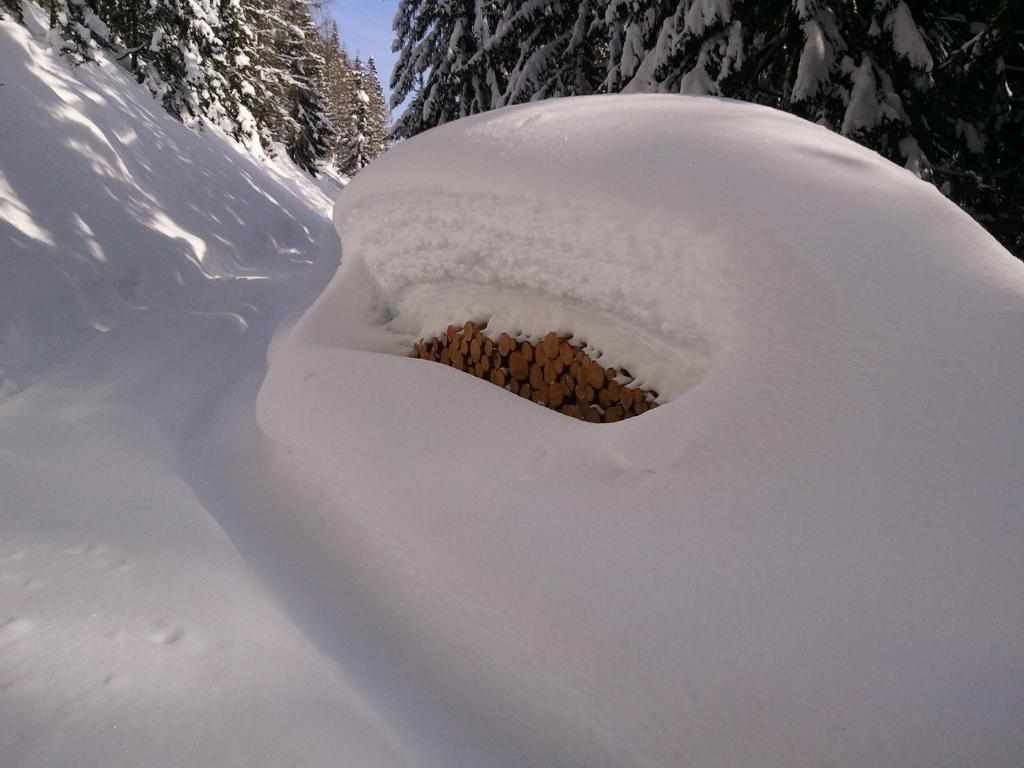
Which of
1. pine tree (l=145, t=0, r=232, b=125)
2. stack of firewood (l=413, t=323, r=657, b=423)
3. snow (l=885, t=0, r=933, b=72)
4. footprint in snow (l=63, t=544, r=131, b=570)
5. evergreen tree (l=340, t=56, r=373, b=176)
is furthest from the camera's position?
evergreen tree (l=340, t=56, r=373, b=176)

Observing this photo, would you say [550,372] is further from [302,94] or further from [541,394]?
[302,94]

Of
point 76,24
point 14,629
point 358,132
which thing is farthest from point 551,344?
point 358,132

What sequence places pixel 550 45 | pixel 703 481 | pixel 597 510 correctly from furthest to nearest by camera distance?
pixel 550 45, pixel 597 510, pixel 703 481

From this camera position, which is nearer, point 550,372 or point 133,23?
point 550,372

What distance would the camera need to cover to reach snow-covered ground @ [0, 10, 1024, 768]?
1079 millimetres

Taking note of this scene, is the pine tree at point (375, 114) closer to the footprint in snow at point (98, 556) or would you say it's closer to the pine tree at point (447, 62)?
the pine tree at point (447, 62)

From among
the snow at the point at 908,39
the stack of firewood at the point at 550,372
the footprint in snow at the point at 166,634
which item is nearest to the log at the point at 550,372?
the stack of firewood at the point at 550,372

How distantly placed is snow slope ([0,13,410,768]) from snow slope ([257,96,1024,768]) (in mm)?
283

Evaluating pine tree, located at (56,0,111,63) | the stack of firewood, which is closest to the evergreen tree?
pine tree, located at (56,0,111,63)

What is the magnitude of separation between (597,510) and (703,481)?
280mm

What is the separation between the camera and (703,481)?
1.33 meters

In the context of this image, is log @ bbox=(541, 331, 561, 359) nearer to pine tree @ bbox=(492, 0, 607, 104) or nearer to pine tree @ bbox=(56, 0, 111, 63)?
pine tree @ bbox=(56, 0, 111, 63)

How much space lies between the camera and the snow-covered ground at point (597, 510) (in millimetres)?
1079

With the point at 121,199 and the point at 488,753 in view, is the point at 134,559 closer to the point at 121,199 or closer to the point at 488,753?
the point at 488,753
